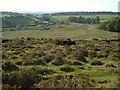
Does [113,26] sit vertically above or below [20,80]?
below

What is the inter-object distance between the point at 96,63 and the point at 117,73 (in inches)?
238

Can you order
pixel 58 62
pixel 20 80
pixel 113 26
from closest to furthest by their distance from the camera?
pixel 20 80 → pixel 58 62 → pixel 113 26

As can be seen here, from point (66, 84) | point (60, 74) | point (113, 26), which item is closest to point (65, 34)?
point (113, 26)

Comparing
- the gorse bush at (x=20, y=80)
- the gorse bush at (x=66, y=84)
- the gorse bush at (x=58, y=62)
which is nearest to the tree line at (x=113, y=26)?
the gorse bush at (x=58, y=62)

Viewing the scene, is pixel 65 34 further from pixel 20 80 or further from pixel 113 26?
pixel 20 80

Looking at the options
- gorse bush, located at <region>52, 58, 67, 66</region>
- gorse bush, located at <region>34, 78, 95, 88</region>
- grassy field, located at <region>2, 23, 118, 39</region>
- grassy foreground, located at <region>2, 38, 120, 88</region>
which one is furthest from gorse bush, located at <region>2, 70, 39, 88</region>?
grassy field, located at <region>2, 23, 118, 39</region>

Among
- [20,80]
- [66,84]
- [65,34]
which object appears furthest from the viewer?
[65,34]

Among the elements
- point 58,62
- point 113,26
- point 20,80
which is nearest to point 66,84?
point 20,80

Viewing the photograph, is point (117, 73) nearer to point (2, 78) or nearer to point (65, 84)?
point (65, 84)

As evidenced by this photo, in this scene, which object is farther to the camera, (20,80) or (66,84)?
(20,80)

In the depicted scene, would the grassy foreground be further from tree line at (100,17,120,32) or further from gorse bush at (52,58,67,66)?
tree line at (100,17,120,32)

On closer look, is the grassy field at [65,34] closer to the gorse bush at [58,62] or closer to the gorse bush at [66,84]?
the gorse bush at [58,62]

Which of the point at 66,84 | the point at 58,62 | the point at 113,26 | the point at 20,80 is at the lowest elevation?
the point at 113,26

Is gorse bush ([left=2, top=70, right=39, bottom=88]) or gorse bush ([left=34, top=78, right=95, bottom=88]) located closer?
gorse bush ([left=34, top=78, right=95, bottom=88])
